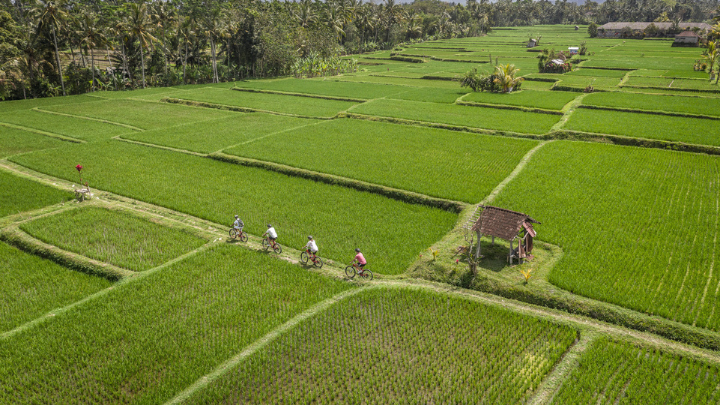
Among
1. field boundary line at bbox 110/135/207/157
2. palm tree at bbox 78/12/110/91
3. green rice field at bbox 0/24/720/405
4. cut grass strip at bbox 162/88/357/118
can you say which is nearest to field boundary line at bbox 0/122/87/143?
green rice field at bbox 0/24/720/405

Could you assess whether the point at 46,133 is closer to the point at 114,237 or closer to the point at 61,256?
the point at 114,237

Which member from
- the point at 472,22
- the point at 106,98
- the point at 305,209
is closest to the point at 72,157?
the point at 305,209

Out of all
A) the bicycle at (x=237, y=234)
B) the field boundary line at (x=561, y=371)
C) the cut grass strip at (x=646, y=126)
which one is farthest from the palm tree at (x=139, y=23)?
the field boundary line at (x=561, y=371)

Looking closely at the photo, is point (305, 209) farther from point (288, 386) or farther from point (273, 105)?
point (273, 105)

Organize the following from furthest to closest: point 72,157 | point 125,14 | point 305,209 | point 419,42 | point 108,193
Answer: point 419,42 → point 125,14 → point 72,157 → point 108,193 → point 305,209

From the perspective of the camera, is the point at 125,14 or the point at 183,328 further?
the point at 125,14

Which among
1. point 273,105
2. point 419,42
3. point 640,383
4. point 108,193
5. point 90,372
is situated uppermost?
point 419,42
